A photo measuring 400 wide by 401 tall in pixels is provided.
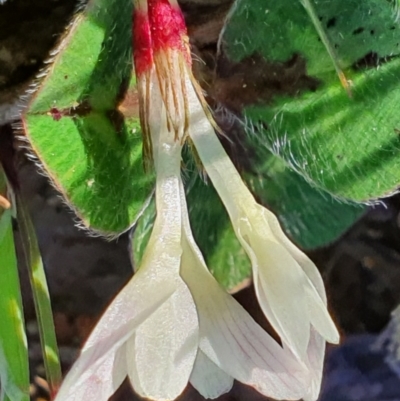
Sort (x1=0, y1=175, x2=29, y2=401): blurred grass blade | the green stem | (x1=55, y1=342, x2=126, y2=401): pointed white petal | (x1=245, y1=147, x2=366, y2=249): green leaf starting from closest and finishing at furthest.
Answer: (x1=55, y1=342, x2=126, y2=401): pointed white petal < the green stem < (x1=0, y1=175, x2=29, y2=401): blurred grass blade < (x1=245, y1=147, x2=366, y2=249): green leaf

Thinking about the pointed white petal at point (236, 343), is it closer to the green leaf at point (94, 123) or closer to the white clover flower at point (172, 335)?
the white clover flower at point (172, 335)

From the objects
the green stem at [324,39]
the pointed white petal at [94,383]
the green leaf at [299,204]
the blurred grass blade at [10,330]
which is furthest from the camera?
the green leaf at [299,204]

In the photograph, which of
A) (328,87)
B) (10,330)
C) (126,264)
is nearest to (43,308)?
(10,330)

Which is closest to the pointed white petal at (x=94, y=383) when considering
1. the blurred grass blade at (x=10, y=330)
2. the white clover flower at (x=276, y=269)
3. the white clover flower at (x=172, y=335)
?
the white clover flower at (x=172, y=335)

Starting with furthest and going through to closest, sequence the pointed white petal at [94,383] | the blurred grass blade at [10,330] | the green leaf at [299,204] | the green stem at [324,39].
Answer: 1. the green leaf at [299,204]
2. the blurred grass blade at [10,330]
3. the green stem at [324,39]
4. the pointed white petal at [94,383]

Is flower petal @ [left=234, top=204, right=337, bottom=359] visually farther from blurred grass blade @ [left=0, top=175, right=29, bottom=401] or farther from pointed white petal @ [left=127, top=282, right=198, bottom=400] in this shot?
blurred grass blade @ [left=0, top=175, right=29, bottom=401]

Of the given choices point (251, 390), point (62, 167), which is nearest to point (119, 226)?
point (62, 167)

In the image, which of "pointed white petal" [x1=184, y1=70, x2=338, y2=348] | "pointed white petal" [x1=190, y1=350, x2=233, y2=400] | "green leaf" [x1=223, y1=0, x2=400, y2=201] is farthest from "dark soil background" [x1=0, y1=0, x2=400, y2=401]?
"pointed white petal" [x1=190, y1=350, x2=233, y2=400]
